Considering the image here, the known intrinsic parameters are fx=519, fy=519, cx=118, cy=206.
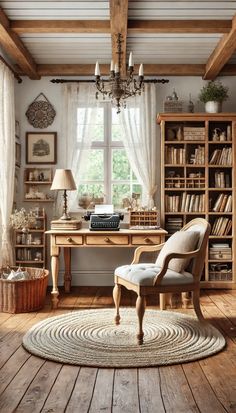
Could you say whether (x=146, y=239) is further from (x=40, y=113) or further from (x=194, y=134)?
(x=40, y=113)

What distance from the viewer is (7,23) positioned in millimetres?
5105

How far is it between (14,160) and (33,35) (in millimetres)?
1532

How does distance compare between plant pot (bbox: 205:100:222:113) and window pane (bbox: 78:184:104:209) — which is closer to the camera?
plant pot (bbox: 205:100:222:113)

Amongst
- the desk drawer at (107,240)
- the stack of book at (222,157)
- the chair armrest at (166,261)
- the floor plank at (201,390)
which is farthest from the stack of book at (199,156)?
the floor plank at (201,390)

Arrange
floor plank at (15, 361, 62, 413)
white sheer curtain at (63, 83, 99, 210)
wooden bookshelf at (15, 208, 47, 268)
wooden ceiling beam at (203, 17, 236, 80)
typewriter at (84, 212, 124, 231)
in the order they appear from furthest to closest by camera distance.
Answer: white sheer curtain at (63, 83, 99, 210) < wooden bookshelf at (15, 208, 47, 268) < typewriter at (84, 212, 124, 231) < wooden ceiling beam at (203, 17, 236, 80) < floor plank at (15, 361, 62, 413)

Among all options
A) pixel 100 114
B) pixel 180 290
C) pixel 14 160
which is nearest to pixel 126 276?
pixel 180 290

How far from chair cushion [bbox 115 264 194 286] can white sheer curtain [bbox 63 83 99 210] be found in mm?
2371

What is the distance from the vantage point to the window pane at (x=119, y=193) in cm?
695

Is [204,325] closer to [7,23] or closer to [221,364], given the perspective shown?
[221,364]

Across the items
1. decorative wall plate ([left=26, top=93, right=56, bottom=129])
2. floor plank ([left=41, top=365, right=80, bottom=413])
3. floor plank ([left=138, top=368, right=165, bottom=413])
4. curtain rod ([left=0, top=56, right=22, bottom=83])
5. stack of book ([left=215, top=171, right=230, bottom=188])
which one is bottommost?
floor plank ([left=138, top=368, right=165, bottom=413])

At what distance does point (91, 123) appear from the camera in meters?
6.82

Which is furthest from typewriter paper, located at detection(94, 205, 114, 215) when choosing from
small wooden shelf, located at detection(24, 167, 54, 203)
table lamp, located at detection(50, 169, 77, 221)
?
small wooden shelf, located at detection(24, 167, 54, 203)

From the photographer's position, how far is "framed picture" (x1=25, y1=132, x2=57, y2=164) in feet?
22.7

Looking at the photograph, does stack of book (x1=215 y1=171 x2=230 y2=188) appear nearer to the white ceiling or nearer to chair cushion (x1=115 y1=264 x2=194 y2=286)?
the white ceiling
